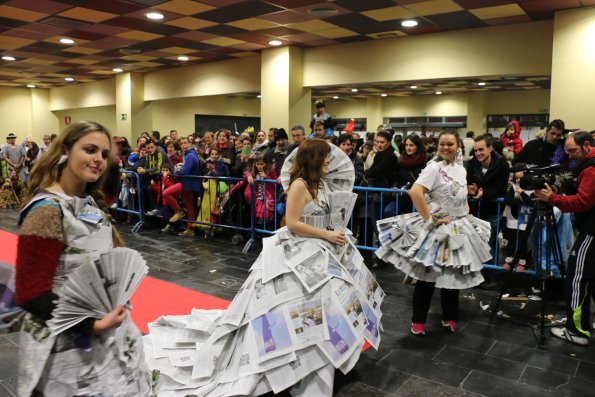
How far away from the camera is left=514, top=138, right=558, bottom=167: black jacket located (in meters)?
5.52

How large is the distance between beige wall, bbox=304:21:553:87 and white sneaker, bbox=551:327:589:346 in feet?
17.2

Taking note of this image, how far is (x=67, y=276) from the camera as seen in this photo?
4.98 feet

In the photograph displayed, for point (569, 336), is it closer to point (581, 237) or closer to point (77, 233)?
point (581, 237)

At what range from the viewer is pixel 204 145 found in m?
8.77

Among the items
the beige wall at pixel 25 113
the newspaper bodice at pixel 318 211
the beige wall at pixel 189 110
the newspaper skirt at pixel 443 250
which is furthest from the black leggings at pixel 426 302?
the beige wall at pixel 25 113

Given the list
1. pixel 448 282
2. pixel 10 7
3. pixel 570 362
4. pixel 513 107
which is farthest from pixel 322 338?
pixel 513 107

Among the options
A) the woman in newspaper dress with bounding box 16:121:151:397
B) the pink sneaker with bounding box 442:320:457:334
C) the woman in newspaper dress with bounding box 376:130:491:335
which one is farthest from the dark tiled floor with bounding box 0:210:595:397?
Answer: the woman in newspaper dress with bounding box 16:121:151:397

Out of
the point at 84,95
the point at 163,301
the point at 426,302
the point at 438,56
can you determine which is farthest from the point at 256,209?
the point at 84,95

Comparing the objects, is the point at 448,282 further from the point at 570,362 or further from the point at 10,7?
the point at 10,7

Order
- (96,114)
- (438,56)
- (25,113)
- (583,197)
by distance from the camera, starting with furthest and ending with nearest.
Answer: (96,114), (25,113), (438,56), (583,197)

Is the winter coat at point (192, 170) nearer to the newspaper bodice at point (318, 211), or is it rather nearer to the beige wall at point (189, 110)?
the newspaper bodice at point (318, 211)

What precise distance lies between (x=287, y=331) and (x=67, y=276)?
1445 millimetres

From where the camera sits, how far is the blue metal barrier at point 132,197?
8370 millimetres

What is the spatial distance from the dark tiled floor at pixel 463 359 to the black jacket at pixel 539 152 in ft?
4.73
